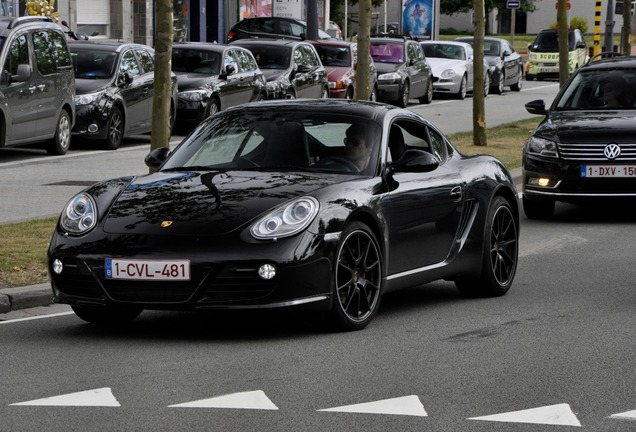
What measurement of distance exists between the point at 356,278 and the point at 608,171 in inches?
262

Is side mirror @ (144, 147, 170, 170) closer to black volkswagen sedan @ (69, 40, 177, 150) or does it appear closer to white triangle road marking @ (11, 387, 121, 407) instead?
white triangle road marking @ (11, 387, 121, 407)

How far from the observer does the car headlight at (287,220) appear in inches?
329

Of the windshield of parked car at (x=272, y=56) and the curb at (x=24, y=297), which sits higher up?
the windshield of parked car at (x=272, y=56)

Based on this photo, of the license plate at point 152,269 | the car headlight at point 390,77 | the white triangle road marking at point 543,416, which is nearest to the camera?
the white triangle road marking at point 543,416

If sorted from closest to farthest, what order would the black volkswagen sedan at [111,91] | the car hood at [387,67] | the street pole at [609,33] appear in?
the black volkswagen sedan at [111,91] < the car hood at [387,67] < the street pole at [609,33]

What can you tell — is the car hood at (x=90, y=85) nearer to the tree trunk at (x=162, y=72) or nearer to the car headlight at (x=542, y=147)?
the tree trunk at (x=162, y=72)

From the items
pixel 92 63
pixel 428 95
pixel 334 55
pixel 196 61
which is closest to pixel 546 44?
pixel 428 95

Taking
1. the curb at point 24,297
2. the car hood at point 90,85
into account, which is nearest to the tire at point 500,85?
the car hood at point 90,85

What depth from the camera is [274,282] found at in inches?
328

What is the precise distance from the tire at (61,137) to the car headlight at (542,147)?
858 cm

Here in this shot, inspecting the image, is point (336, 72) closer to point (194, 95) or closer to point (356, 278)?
point (194, 95)

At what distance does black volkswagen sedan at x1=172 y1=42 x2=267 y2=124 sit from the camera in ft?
87.3

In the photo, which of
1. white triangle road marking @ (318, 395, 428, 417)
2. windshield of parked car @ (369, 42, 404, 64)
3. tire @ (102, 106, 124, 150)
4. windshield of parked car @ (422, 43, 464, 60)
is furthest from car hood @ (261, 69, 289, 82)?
white triangle road marking @ (318, 395, 428, 417)

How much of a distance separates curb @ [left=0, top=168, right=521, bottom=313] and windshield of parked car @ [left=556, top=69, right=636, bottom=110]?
24.7 feet
